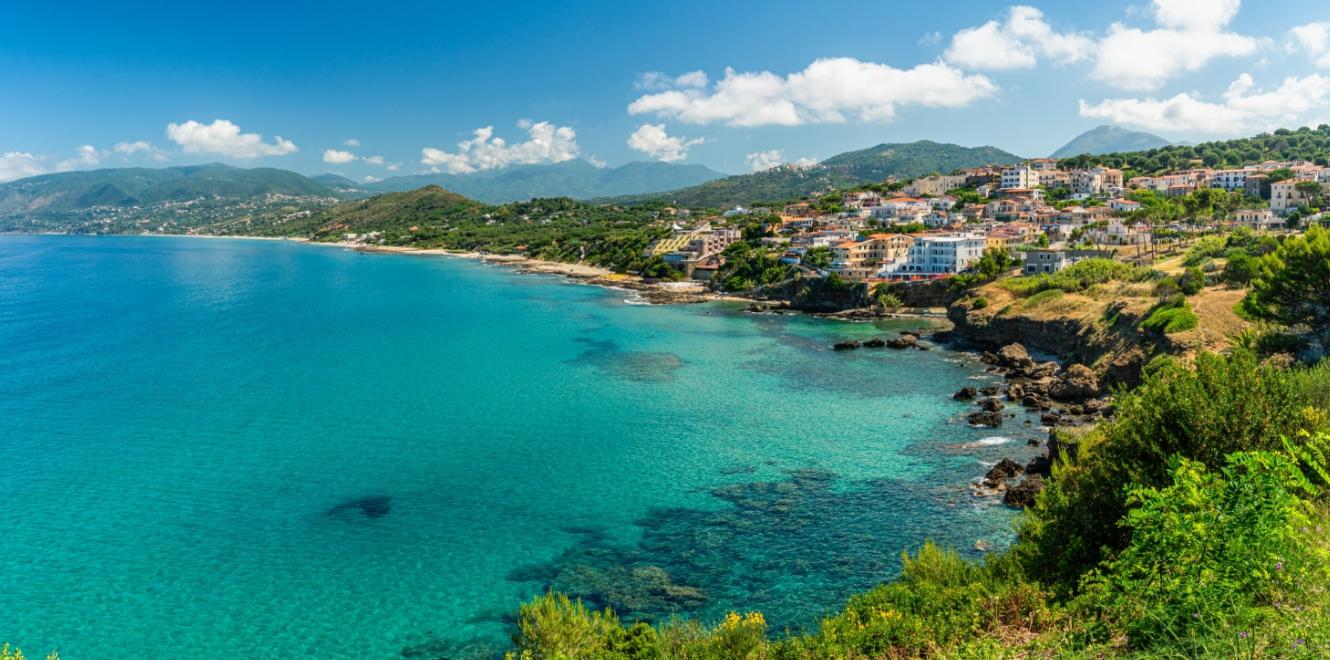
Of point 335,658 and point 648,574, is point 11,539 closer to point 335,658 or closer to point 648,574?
point 335,658

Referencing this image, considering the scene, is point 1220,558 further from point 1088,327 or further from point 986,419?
point 1088,327

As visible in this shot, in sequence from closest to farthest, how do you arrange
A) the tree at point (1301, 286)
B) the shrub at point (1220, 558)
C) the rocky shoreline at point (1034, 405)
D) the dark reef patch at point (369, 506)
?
Result: 1. the shrub at point (1220, 558)
2. the dark reef patch at point (369, 506)
3. the rocky shoreline at point (1034, 405)
4. the tree at point (1301, 286)

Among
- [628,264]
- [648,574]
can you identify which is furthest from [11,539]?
[628,264]

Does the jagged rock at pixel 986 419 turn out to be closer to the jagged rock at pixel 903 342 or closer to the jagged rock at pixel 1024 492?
the jagged rock at pixel 1024 492

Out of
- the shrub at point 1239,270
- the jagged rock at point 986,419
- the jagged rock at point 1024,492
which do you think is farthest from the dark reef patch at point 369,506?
the shrub at point 1239,270

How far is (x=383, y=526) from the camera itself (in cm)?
2759

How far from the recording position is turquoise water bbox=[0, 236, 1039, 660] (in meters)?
22.0

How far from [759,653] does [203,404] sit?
43.5 m

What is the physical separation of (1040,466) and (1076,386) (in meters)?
15.0

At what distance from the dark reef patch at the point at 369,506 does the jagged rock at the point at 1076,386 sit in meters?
38.6

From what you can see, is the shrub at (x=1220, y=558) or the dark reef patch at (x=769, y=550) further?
the dark reef patch at (x=769, y=550)

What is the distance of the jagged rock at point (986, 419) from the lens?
3916cm

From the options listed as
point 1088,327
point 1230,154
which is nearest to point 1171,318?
point 1088,327

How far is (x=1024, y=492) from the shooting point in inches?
1113
